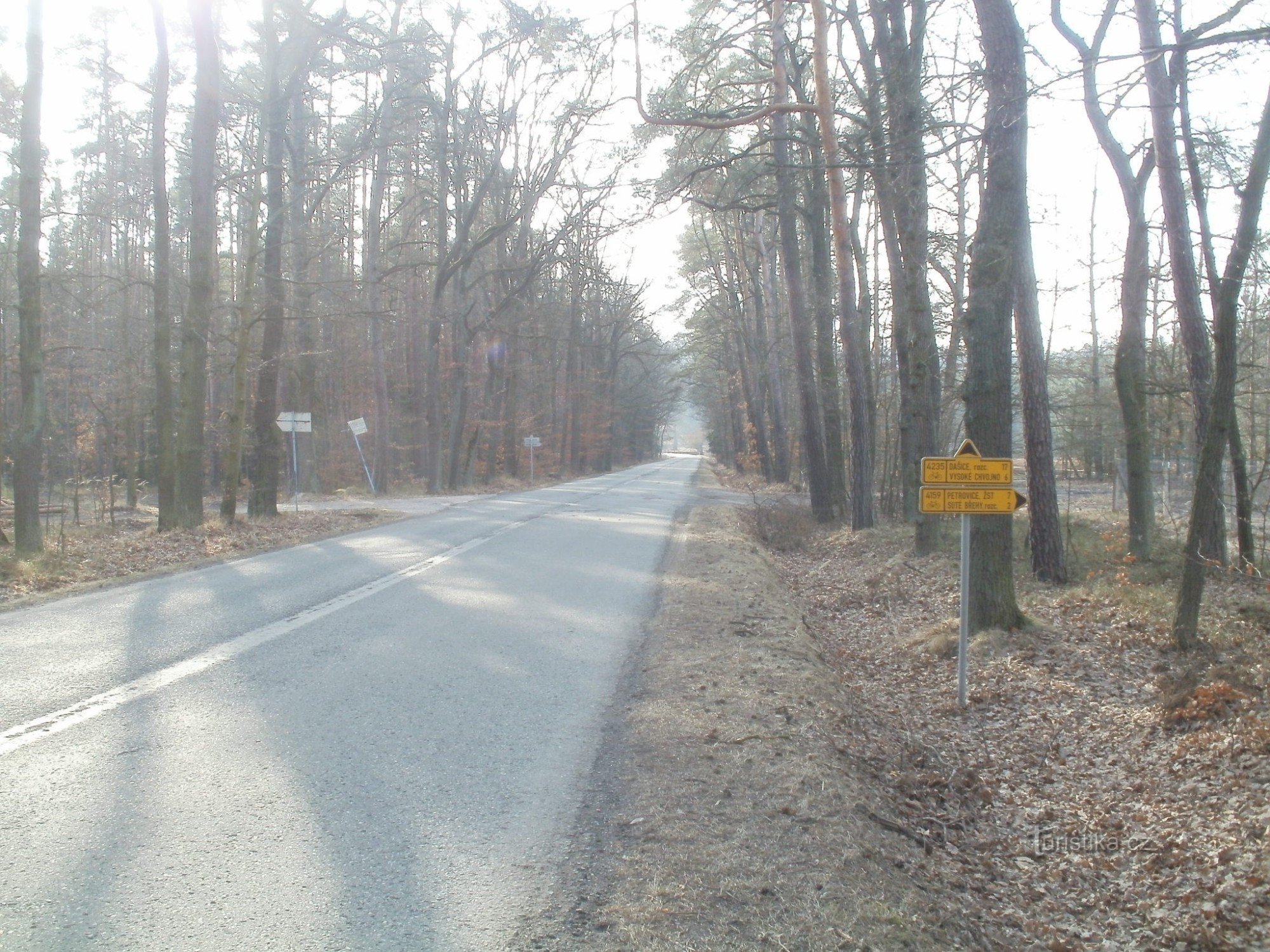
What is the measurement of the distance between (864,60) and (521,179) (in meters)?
19.0

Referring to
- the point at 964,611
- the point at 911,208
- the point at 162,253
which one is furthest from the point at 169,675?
the point at 162,253

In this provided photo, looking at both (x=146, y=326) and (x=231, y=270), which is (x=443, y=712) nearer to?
(x=231, y=270)

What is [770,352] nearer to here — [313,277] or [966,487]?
[313,277]

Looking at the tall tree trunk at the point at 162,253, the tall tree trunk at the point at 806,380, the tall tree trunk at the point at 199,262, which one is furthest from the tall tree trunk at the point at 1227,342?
the tall tree trunk at the point at 162,253

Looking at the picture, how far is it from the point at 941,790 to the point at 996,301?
488 centimetres

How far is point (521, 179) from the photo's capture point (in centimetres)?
3259

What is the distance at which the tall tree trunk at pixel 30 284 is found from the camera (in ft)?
47.7

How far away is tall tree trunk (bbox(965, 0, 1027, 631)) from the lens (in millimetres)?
8430

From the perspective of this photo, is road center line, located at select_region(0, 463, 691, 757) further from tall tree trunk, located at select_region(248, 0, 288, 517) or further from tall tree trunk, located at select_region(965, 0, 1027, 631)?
tall tree trunk, located at select_region(248, 0, 288, 517)

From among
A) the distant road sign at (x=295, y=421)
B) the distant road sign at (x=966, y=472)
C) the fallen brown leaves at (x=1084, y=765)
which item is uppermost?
the distant road sign at (x=295, y=421)

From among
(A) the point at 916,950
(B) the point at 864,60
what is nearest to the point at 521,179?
(B) the point at 864,60

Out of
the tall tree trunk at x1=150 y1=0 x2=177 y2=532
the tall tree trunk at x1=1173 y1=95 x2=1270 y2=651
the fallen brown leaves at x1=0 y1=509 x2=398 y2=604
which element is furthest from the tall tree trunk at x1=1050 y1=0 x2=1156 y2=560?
the tall tree trunk at x1=150 y1=0 x2=177 y2=532

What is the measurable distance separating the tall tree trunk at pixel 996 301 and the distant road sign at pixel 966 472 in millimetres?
1915

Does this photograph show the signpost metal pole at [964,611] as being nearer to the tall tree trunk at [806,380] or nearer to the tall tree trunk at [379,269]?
the tall tree trunk at [806,380]
